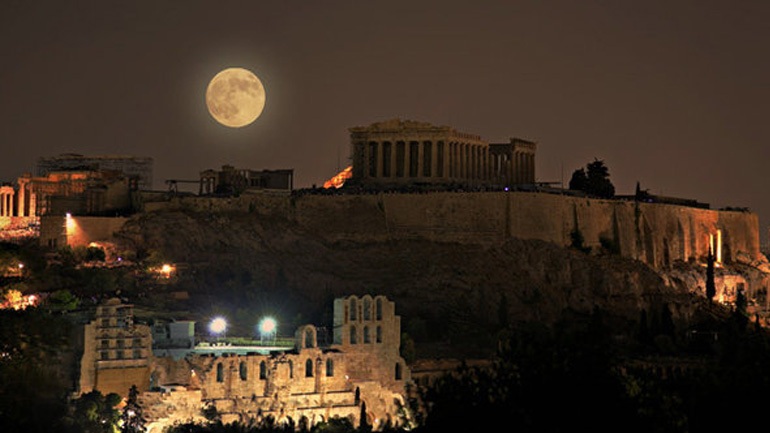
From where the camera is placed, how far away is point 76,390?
57.4 metres

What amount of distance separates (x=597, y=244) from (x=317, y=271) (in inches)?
783

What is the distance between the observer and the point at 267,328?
221ft

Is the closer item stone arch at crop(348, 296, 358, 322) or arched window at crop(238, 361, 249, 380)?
arched window at crop(238, 361, 249, 380)

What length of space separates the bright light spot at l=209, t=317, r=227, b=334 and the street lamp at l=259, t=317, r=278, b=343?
1456 mm

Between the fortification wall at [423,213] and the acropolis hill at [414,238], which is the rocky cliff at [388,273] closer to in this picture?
the acropolis hill at [414,238]

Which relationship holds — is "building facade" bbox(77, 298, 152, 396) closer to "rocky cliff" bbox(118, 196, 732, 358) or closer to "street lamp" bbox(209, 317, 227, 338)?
"street lamp" bbox(209, 317, 227, 338)

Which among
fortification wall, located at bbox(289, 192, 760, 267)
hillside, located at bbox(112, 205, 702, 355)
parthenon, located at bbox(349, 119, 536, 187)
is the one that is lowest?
hillside, located at bbox(112, 205, 702, 355)

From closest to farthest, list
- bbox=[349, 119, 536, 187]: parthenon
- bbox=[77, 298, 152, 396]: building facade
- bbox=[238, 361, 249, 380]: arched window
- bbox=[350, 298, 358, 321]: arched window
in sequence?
bbox=[77, 298, 152, 396]: building facade → bbox=[238, 361, 249, 380]: arched window → bbox=[350, 298, 358, 321]: arched window → bbox=[349, 119, 536, 187]: parthenon


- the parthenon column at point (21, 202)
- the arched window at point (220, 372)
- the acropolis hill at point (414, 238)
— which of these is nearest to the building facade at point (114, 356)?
the arched window at point (220, 372)

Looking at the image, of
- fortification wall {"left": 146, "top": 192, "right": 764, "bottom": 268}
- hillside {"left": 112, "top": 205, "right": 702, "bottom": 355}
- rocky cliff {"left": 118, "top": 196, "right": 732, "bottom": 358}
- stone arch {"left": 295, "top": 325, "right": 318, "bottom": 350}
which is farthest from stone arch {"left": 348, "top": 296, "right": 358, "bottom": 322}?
fortification wall {"left": 146, "top": 192, "right": 764, "bottom": 268}

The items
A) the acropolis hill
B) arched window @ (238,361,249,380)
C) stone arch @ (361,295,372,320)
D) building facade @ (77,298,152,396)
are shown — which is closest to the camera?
building facade @ (77,298,152,396)

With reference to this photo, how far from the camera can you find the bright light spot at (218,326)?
65.8 m

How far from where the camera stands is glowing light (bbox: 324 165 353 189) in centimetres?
9694

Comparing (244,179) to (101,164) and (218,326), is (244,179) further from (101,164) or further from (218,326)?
(218,326)
